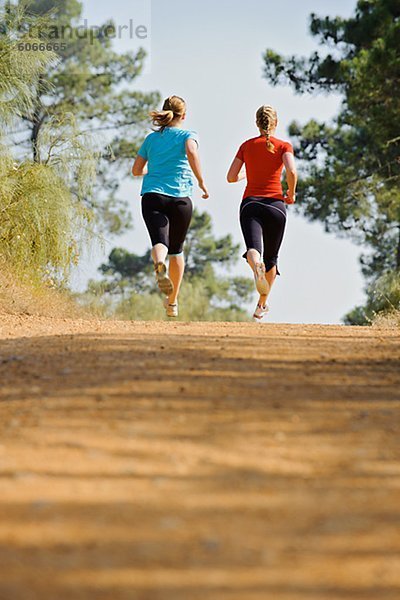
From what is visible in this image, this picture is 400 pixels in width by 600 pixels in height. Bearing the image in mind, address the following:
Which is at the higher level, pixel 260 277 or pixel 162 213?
pixel 162 213

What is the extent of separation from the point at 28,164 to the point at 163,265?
4.76 metres

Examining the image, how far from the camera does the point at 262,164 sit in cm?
903

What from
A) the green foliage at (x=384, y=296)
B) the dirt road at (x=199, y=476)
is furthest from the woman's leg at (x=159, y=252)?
the green foliage at (x=384, y=296)

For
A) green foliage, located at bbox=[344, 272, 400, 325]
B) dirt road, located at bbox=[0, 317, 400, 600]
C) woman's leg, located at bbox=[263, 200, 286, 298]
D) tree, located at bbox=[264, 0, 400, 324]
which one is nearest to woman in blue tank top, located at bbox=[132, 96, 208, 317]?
woman's leg, located at bbox=[263, 200, 286, 298]

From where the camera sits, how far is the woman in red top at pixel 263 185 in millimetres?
9031

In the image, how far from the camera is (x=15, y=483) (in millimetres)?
3443

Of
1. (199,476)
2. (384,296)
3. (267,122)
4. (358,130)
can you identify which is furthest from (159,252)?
(358,130)

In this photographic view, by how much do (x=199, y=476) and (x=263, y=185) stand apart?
5.96 metres

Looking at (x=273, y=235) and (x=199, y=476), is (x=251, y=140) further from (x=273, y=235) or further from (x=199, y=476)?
(x=199, y=476)

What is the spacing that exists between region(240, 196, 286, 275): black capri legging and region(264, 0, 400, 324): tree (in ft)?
31.6

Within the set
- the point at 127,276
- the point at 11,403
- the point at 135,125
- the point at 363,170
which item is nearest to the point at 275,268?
the point at 11,403

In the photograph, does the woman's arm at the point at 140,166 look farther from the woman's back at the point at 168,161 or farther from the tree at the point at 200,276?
the tree at the point at 200,276

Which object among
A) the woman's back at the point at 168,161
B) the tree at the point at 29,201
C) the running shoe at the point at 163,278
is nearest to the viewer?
the running shoe at the point at 163,278

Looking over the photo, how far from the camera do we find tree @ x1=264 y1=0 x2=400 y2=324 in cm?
1920
